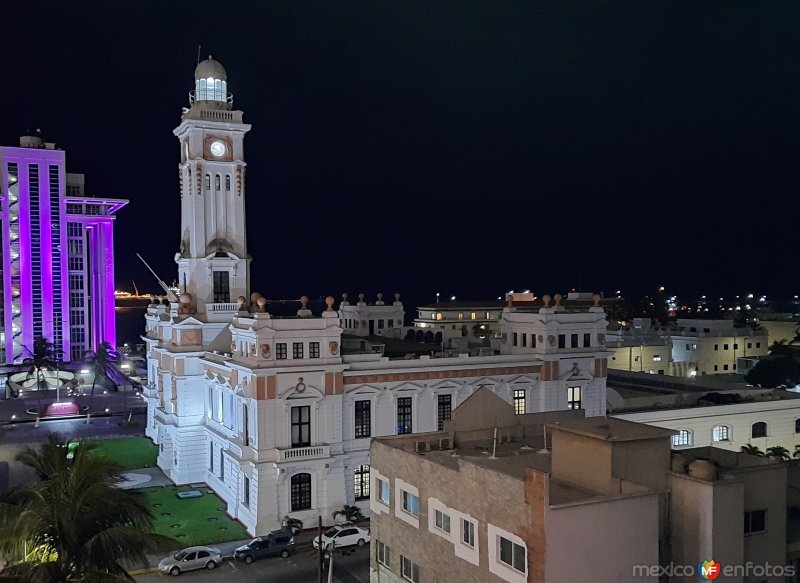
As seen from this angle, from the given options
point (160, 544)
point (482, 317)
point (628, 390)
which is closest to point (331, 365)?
point (160, 544)

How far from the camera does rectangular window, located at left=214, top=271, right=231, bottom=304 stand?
188ft

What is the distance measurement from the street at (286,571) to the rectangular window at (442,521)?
36.3 ft

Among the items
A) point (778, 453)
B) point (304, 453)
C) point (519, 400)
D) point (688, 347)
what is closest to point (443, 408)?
point (519, 400)

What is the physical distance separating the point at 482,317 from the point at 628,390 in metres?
65.3

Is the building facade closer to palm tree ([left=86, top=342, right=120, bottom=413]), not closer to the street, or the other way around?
the street

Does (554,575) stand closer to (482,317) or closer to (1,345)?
(482,317)

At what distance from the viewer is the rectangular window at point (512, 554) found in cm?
2135

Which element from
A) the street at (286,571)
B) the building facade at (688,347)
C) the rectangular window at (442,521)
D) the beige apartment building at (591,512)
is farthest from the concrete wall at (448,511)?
the building facade at (688,347)

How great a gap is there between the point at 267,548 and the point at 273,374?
10.0m

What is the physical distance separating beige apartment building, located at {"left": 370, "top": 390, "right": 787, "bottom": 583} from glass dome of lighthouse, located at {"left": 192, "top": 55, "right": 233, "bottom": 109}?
130 ft

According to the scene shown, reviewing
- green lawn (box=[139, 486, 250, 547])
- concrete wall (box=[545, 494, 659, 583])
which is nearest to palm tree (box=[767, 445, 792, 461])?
concrete wall (box=[545, 494, 659, 583])

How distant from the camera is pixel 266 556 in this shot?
38.4 meters

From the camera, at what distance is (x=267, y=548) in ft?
126

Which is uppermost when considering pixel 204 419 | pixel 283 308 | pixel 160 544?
pixel 283 308
